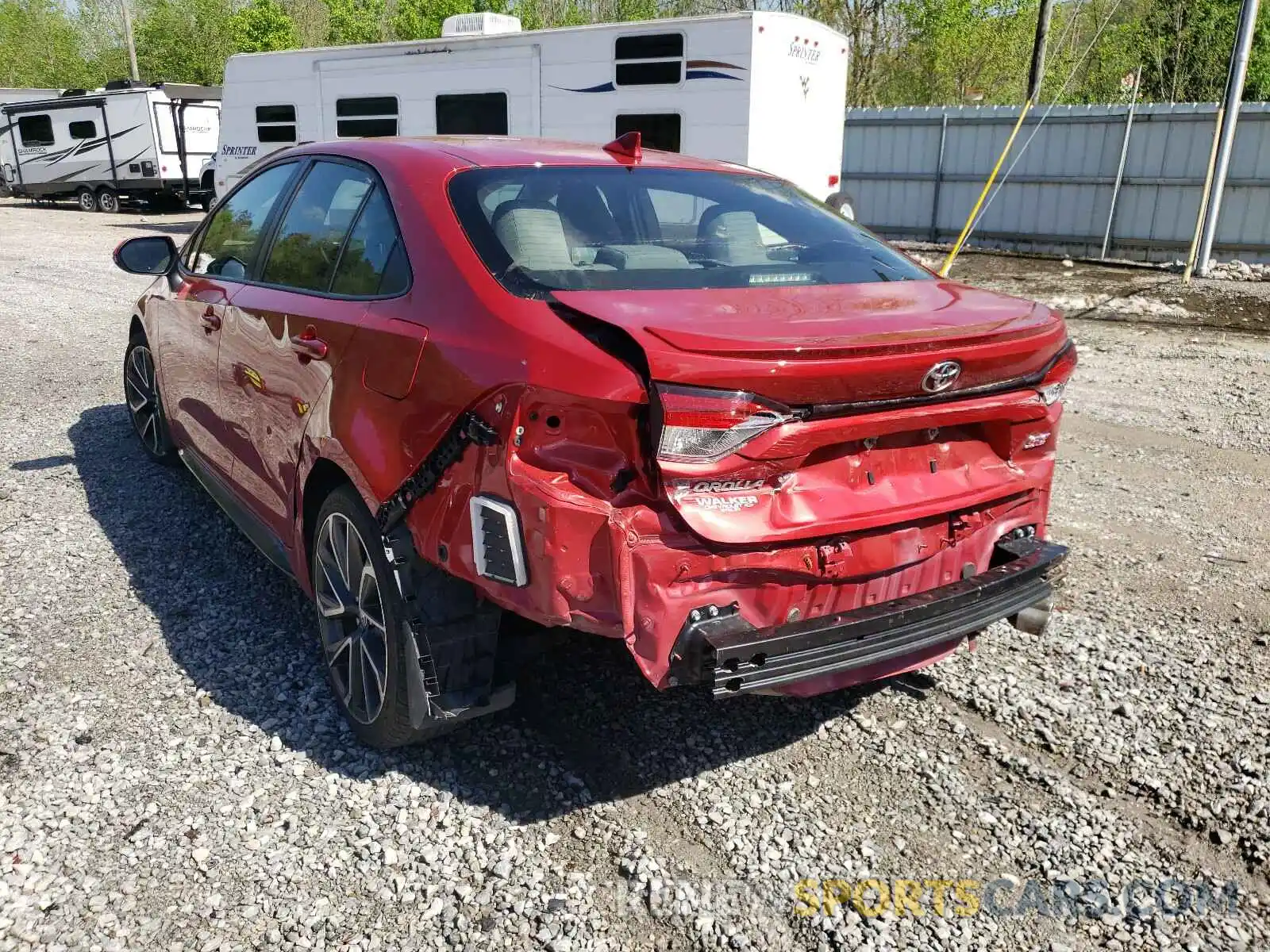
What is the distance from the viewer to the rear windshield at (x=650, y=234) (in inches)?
109

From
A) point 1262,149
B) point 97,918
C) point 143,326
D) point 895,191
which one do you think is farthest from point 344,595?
point 895,191

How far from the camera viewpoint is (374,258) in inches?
120

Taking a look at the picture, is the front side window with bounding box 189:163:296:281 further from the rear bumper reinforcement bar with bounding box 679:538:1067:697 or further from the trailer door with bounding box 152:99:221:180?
the trailer door with bounding box 152:99:221:180

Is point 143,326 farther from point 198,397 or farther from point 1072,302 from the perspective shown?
point 1072,302

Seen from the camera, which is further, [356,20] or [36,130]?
[356,20]

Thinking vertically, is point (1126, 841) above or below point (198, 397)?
below

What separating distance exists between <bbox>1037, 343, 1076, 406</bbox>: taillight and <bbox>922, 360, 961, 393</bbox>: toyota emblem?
1.39 ft

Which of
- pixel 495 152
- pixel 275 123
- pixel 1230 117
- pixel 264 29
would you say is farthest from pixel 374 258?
pixel 264 29

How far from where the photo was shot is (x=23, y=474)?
558cm

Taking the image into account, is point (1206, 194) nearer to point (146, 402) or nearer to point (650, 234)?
point (650, 234)

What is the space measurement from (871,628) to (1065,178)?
15768 millimetres

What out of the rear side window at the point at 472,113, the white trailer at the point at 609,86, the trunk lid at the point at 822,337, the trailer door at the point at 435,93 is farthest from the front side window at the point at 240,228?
the rear side window at the point at 472,113

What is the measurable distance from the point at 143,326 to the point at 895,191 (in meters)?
15.2

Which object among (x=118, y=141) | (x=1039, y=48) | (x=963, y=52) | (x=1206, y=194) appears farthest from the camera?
(x=963, y=52)
